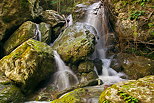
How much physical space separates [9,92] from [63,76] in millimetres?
2859

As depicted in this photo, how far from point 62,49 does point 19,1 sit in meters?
4.79

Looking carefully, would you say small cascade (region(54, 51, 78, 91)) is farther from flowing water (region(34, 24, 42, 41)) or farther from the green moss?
flowing water (region(34, 24, 42, 41))

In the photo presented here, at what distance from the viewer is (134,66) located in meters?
8.02

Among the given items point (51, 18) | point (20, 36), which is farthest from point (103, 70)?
point (51, 18)

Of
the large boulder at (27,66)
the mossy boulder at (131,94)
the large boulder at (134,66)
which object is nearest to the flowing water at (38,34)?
the large boulder at (27,66)

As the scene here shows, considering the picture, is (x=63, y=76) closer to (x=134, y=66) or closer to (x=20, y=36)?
(x=20, y=36)

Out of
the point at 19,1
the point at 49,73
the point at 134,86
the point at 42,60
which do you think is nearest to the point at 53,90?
the point at 49,73

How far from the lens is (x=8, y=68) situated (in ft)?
20.0

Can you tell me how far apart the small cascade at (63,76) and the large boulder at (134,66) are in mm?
3081

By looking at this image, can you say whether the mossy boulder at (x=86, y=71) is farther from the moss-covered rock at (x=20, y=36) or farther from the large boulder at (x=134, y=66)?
the moss-covered rock at (x=20, y=36)

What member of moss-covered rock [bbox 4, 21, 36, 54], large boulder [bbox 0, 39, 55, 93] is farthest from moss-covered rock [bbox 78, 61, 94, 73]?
moss-covered rock [bbox 4, 21, 36, 54]

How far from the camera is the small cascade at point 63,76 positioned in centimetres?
701

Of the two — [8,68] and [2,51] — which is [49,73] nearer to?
[8,68]

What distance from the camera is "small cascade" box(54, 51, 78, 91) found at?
7010 millimetres
